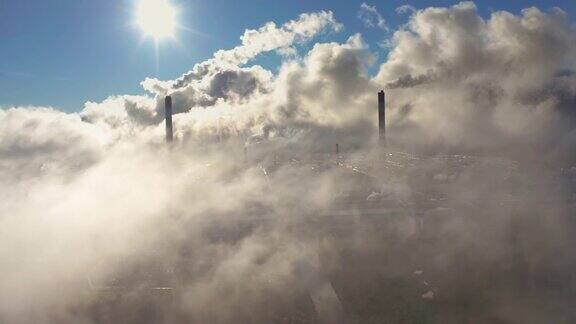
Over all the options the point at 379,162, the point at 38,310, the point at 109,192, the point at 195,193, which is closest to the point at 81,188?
the point at 109,192

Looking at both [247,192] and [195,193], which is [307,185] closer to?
[247,192]

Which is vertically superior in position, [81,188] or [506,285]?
[81,188]

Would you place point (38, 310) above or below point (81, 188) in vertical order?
below

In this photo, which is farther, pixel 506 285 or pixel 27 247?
pixel 27 247

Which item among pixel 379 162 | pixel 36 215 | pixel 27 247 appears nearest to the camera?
pixel 27 247

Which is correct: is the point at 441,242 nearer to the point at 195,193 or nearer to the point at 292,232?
the point at 292,232

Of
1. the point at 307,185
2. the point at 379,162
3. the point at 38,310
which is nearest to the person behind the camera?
the point at 38,310

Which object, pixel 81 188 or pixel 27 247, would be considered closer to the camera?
pixel 27 247

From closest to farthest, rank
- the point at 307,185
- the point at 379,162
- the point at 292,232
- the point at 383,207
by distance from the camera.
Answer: the point at 292,232 → the point at 383,207 → the point at 307,185 → the point at 379,162

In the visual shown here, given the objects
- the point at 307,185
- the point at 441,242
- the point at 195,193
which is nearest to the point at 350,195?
the point at 307,185
